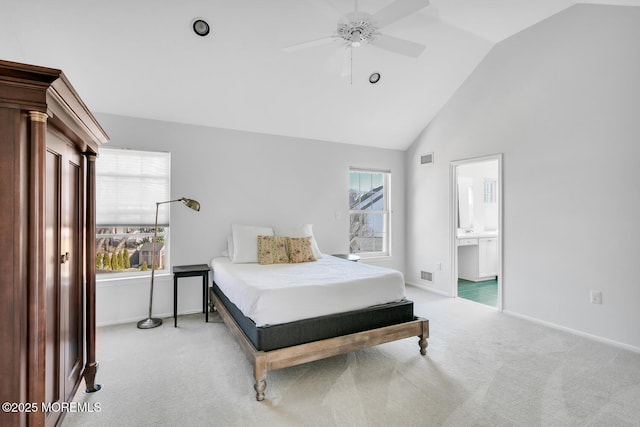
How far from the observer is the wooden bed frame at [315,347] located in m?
2.16

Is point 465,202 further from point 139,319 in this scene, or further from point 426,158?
point 139,319

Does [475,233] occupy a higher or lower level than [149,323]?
higher

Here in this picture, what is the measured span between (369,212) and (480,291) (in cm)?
218

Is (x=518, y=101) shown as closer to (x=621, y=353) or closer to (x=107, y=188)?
(x=621, y=353)

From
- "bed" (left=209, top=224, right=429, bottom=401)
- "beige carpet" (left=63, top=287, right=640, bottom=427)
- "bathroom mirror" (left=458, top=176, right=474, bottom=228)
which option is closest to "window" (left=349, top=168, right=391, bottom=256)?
"bathroom mirror" (left=458, top=176, right=474, bottom=228)

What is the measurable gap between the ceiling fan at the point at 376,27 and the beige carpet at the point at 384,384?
2.69 m

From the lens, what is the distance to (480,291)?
16.7 feet

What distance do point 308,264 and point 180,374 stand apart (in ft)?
5.38

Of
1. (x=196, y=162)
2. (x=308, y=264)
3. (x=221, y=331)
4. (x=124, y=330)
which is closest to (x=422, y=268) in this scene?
(x=308, y=264)

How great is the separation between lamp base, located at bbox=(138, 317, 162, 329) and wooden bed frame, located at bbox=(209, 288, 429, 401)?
3.69 ft

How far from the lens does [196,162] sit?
13.2 ft

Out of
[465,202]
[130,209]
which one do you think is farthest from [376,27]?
[465,202]

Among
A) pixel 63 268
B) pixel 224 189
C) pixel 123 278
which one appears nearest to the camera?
pixel 63 268

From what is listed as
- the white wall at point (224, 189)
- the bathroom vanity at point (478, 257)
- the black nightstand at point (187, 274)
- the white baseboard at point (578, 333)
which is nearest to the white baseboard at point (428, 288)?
the white baseboard at point (578, 333)
